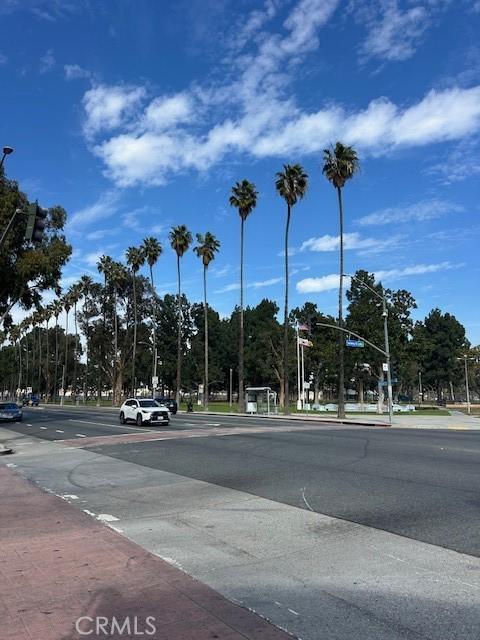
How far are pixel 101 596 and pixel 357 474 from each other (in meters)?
8.37

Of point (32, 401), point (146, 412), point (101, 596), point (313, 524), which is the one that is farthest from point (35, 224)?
point (32, 401)

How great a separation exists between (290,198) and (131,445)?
34.7m

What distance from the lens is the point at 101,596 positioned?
5391 mm

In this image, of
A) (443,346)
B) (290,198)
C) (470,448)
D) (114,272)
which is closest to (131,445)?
(470,448)

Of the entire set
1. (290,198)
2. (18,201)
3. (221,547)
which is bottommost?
(221,547)

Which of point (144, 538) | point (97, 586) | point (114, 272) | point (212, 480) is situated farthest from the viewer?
point (114, 272)

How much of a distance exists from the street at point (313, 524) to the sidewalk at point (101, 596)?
0.33 meters

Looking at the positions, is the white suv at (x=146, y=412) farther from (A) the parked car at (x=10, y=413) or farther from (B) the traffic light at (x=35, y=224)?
(B) the traffic light at (x=35, y=224)

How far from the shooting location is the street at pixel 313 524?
512 cm

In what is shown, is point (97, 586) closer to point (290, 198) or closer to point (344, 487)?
point (344, 487)

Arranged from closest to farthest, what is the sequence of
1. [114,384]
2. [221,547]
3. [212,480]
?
[221,547], [212,480], [114,384]

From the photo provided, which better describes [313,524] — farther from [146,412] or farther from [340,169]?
[340,169]

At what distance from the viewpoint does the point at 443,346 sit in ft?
389

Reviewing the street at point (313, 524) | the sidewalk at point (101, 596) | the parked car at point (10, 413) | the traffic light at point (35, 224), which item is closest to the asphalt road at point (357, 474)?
the street at point (313, 524)
